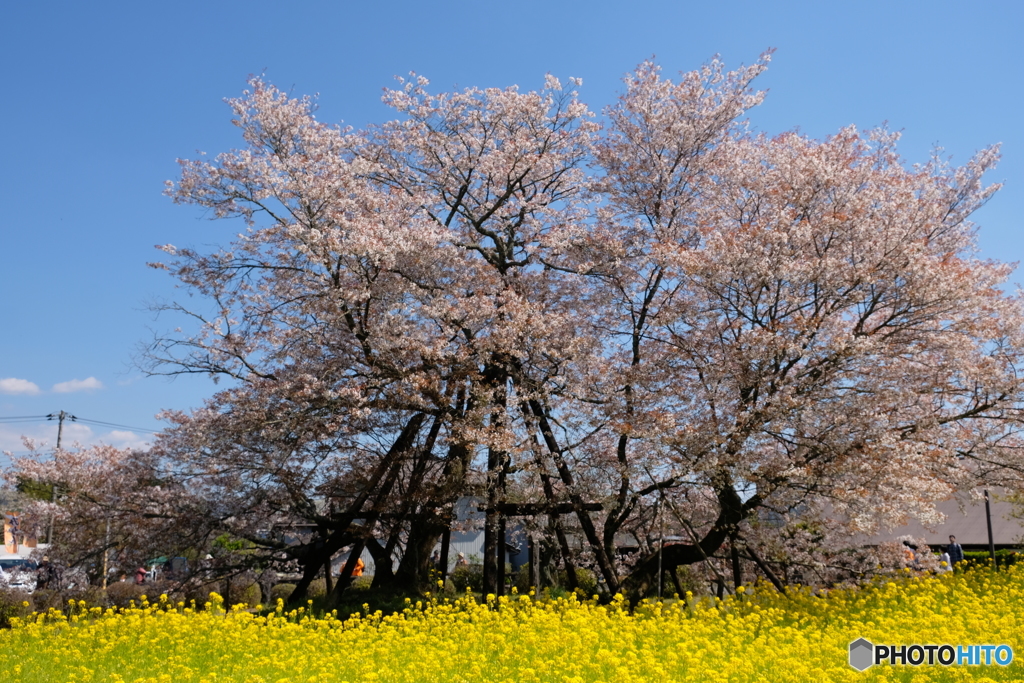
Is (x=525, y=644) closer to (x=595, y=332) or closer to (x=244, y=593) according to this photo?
(x=595, y=332)

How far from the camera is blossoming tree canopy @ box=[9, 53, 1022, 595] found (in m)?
11.4

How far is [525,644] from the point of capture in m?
7.61

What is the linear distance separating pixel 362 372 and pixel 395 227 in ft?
7.68

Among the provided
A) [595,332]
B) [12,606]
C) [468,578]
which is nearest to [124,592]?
[12,606]

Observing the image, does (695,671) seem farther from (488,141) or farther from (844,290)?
(488,141)

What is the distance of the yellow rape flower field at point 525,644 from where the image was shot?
651cm

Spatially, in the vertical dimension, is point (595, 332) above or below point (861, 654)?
above

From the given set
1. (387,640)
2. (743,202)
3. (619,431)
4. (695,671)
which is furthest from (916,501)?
(387,640)

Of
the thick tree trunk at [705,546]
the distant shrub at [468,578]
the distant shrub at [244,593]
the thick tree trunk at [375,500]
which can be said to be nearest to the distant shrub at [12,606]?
the distant shrub at [244,593]

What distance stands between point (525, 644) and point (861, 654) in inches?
125

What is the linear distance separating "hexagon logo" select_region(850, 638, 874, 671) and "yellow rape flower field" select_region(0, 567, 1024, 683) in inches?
4.3

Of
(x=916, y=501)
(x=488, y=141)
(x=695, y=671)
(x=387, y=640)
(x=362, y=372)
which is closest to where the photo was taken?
(x=695, y=671)

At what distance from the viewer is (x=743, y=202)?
42.9ft

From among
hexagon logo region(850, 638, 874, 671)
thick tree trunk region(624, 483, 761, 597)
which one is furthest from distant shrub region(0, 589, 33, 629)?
hexagon logo region(850, 638, 874, 671)
